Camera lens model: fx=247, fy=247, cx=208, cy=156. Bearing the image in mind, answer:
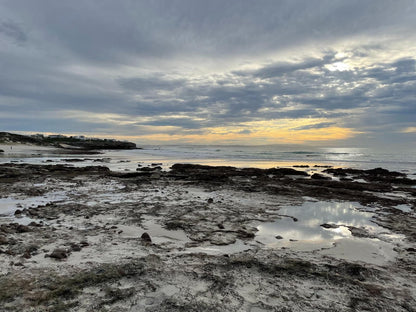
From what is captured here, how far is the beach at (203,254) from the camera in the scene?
363 cm

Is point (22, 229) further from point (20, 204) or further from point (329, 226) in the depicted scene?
point (329, 226)

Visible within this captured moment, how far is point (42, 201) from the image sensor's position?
1016cm

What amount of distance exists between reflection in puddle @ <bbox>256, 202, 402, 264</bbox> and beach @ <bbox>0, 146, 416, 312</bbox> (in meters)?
0.03

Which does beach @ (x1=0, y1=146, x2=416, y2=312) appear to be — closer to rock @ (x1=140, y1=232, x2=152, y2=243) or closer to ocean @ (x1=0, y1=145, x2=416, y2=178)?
rock @ (x1=140, y1=232, x2=152, y2=243)

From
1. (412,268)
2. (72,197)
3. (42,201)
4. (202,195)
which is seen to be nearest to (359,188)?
(202,195)

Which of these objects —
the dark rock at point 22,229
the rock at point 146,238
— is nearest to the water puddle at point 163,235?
the rock at point 146,238

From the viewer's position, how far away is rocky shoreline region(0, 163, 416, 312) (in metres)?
3.59

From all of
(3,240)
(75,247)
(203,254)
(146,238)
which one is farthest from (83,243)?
(203,254)

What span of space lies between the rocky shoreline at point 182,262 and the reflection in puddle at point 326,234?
123 millimetres

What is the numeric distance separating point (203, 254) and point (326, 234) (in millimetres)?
3844

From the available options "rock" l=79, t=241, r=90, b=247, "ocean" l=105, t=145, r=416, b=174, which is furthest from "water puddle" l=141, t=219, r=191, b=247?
"ocean" l=105, t=145, r=416, b=174

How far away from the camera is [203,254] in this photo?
5.30 m

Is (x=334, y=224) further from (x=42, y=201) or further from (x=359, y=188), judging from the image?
(x=42, y=201)

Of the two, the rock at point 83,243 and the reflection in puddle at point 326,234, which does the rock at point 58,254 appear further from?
the reflection in puddle at point 326,234
